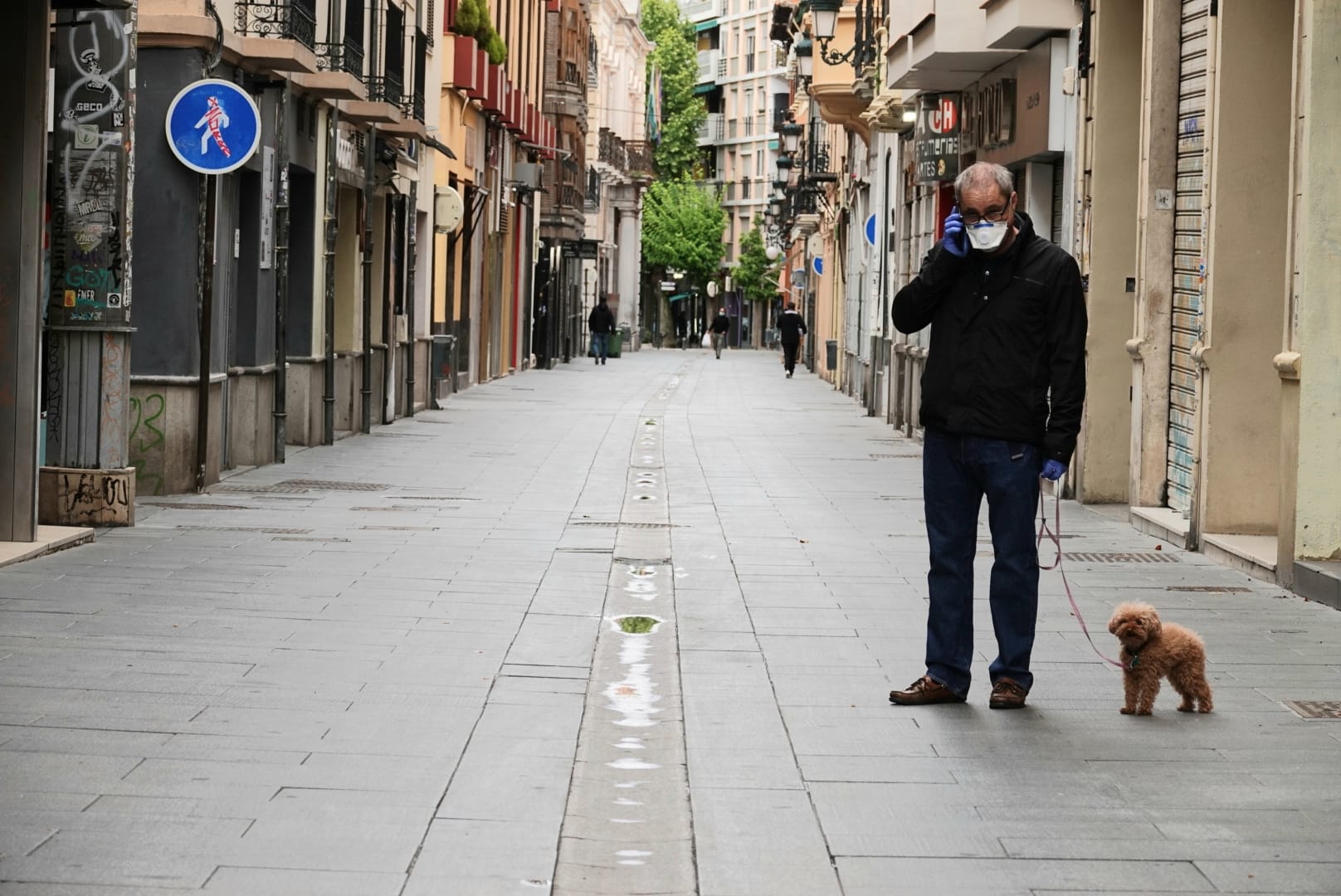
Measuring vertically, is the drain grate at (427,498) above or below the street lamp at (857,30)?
below

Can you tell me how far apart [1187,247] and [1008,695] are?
7.98 m

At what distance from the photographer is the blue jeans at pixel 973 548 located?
7.71 metres

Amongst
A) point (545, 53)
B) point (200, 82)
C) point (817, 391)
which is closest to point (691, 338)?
point (545, 53)

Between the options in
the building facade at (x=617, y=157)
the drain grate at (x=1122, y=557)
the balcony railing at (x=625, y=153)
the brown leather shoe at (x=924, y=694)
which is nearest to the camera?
the brown leather shoe at (x=924, y=694)

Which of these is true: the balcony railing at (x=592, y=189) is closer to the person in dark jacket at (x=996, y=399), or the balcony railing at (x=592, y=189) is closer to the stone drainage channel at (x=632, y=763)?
the stone drainage channel at (x=632, y=763)

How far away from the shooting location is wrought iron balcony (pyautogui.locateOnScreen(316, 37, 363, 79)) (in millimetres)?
21656

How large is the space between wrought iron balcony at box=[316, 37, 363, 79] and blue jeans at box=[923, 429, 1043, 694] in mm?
13918

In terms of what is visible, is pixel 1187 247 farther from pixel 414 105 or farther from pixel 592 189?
pixel 592 189

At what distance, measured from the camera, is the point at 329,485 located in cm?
1736

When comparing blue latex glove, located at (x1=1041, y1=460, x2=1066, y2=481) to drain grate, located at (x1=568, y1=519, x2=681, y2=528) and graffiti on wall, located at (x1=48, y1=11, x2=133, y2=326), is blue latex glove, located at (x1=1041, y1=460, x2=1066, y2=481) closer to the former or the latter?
drain grate, located at (x1=568, y1=519, x2=681, y2=528)

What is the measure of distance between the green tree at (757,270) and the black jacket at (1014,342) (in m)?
97.0

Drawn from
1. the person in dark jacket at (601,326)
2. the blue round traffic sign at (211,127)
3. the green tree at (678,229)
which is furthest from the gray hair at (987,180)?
the green tree at (678,229)

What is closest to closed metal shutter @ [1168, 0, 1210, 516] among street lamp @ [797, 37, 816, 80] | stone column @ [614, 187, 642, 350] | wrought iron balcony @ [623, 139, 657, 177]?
street lamp @ [797, 37, 816, 80]

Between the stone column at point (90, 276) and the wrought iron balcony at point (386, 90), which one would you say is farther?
the wrought iron balcony at point (386, 90)
